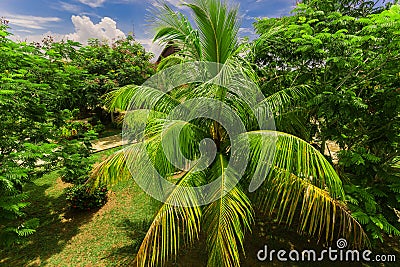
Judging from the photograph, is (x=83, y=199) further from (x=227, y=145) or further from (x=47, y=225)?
(x=227, y=145)

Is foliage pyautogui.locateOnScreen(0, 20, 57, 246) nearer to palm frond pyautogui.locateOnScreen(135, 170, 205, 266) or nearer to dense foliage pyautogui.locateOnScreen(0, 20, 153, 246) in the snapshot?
dense foliage pyautogui.locateOnScreen(0, 20, 153, 246)

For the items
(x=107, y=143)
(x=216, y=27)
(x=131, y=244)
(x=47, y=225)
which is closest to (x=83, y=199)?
(x=47, y=225)

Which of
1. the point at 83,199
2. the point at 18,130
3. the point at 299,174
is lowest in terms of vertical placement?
the point at 83,199

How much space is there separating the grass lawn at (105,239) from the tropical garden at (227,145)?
3 cm

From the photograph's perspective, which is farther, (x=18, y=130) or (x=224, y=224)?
(x=18, y=130)

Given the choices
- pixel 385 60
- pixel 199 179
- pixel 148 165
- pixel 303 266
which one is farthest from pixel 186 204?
pixel 385 60

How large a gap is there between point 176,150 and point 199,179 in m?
0.59

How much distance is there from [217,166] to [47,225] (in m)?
4.99

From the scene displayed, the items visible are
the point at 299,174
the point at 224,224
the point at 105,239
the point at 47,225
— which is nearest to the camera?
the point at 224,224

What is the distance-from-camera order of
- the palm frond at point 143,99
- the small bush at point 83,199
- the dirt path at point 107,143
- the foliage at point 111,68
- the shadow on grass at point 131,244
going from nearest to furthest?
the palm frond at point 143,99 < the shadow on grass at point 131,244 < the small bush at point 83,199 < the dirt path at point 107,143 < the foliage at point 111,68

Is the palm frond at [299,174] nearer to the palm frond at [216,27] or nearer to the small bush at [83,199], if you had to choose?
the palm frond at [216,27]

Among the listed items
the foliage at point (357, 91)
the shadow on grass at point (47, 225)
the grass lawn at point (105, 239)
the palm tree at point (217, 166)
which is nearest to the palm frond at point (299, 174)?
the palm tree at point (217, 166)
